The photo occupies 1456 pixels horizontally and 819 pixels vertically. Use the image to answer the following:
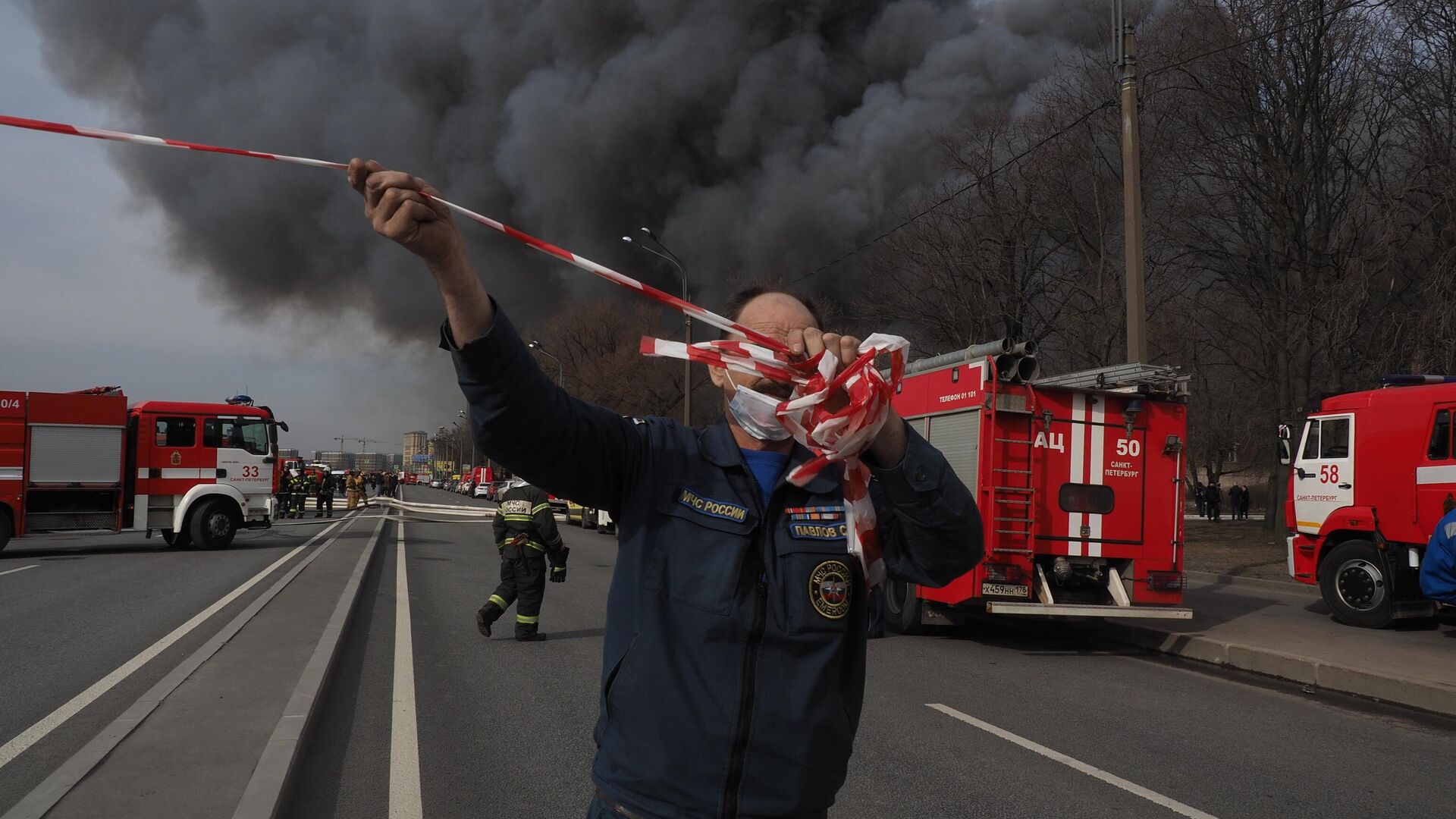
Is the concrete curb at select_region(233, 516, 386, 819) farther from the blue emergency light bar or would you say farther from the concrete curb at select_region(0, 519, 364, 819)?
the blue emergency light bar

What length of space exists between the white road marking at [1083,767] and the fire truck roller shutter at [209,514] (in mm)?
15340

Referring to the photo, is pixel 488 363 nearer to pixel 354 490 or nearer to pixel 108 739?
pixel 108 739

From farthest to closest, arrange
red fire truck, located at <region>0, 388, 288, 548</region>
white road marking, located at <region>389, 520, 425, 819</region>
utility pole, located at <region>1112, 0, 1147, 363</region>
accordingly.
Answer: red fire truck, located at <region>0, 388, 288, 548</region>, utility pole, located at <region>1112, 0, 1147, 363</region>, white road marking, located at <region>389, 520, 425, 819</region>

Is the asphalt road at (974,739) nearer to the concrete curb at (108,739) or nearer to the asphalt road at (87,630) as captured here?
the concrete curb at (108,739)

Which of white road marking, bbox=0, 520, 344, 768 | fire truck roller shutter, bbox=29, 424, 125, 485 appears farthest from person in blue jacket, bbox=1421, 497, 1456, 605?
fire truck roller shutter, bbox=29, 424, 125, 485

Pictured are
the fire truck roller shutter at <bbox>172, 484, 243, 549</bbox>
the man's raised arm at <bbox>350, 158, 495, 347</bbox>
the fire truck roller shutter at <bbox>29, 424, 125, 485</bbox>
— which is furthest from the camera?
the fire truck roller shutter at <bbox>172, 484, 243, 549</bbox>

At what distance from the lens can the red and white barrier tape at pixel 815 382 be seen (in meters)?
1.71

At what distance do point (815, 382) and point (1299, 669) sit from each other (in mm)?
7879

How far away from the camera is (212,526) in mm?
17859

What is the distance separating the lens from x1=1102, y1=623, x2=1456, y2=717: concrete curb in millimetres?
7023

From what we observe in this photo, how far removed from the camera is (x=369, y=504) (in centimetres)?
4647

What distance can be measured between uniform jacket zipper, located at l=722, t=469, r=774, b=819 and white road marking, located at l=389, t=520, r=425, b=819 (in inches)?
124

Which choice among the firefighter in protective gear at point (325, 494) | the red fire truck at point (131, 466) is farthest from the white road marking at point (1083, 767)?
the firefighter in protective gear at point (325, 494)

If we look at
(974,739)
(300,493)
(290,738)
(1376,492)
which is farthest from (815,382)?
(300,493)
